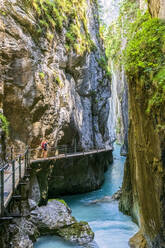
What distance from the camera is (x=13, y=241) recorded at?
23.3 feet

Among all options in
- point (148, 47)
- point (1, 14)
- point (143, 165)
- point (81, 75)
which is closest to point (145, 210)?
point (143, 165)

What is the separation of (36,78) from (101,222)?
899cm

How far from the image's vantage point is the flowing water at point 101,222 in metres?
9.80

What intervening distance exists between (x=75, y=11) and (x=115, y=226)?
651 inches

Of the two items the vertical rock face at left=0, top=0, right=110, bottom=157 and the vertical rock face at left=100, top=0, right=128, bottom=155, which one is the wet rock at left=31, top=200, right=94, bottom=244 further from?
the vertical rock face at left=100, top=0, right=128, bottom=155

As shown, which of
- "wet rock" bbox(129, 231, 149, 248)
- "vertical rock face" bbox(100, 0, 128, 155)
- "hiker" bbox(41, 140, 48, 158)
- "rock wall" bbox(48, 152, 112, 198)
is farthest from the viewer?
"vertical rock face" bbox(100, 0, 128, 155)

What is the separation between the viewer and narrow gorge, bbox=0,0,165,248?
20.8 feet

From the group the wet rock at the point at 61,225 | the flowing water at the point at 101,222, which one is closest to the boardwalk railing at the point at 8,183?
the wet rock at the point at 61,225

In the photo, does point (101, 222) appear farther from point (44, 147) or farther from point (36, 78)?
point (36, 78)

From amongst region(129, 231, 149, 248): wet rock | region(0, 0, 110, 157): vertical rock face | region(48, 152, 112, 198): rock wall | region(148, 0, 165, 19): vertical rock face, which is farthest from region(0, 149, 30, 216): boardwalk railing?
region(48, 152, 112, 198): rock wall

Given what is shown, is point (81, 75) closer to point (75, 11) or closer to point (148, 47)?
point (75, 11)

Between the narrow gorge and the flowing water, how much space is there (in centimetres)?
6

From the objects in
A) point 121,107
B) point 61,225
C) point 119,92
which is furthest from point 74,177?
point 119,92

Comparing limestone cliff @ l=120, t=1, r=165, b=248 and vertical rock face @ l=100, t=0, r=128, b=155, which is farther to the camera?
vertical rock face @ l=100, t=0, r=128, b=155
